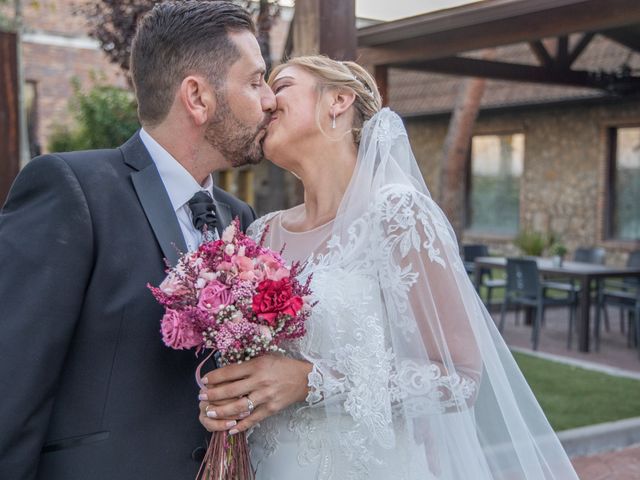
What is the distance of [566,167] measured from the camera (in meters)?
16.7

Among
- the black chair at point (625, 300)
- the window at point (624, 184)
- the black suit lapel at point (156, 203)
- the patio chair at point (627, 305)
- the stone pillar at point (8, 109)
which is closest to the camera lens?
the black suit lapel at point (156, 203)

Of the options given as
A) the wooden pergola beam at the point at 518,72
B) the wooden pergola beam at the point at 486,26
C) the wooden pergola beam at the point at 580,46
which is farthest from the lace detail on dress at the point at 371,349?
the wooden pergola beam at the point at 580,46

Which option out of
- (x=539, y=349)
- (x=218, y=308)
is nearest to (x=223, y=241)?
(x=218, y=308)

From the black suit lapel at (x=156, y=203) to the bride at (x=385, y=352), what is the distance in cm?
45

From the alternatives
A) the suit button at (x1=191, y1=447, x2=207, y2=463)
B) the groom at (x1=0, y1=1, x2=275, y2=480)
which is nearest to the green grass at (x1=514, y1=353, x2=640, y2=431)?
the suit button at (x1=191, y1=447, x2=207, y2=463)

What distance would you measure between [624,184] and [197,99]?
15129mm

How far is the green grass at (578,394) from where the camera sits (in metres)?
6.74

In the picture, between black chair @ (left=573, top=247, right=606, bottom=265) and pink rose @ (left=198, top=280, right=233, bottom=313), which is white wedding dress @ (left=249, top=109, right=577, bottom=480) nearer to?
pink rose @ (left=198, top=280, right=233, bottom=313)

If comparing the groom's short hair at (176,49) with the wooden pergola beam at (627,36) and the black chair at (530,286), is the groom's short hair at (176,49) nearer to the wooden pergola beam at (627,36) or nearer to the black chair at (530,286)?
the black chair at (530,286)

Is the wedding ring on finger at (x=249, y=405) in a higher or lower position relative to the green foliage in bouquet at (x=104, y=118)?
lower

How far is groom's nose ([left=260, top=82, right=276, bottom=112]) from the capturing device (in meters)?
2.61

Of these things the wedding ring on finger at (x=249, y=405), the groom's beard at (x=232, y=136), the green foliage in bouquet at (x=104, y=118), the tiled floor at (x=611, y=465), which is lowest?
the tiled floor at (x=611, y=465)

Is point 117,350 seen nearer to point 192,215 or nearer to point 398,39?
point 192,215

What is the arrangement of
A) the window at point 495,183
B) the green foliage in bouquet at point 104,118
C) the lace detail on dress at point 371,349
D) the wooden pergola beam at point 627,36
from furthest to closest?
Answer: the window at point 495,183 → the green foliage in bouquet at point 104,118 → the wooden pergola beam at point 627,36 → the lace detail on dress at point 371,349
